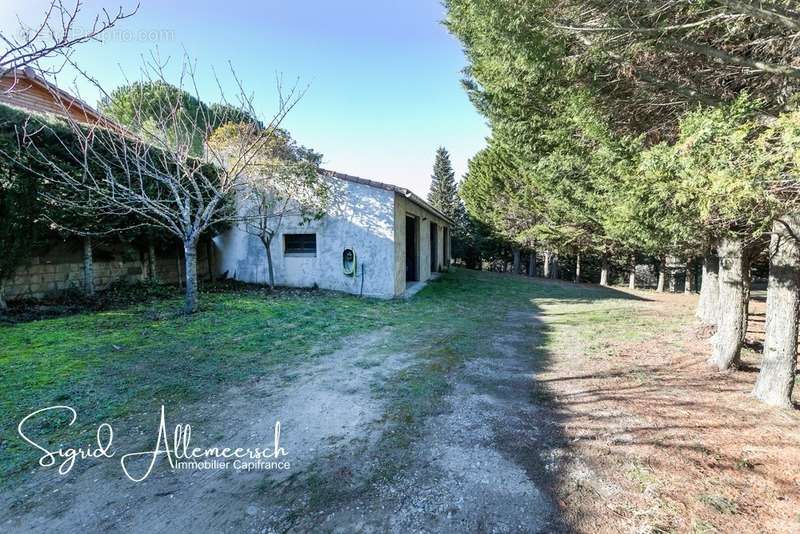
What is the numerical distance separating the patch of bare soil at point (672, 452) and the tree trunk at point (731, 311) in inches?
9.8

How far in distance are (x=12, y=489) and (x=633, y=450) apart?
4.43 meters

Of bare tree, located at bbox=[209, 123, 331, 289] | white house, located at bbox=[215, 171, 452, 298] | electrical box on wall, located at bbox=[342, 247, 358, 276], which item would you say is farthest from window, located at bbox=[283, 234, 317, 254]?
electrical box on wall, located at bbox=[342, 247, 358, 276]

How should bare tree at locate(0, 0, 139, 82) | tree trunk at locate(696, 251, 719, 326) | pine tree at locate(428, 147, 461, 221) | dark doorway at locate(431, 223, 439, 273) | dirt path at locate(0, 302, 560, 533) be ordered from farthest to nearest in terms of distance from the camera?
pine tree at locate(428, 147, 461, 221)
dark doorway at locate(431, 223, 439, 273)
tree trunk at locate(696, 251, 719, 326)
bare tree at locate(0, 0, 139, 82)
dirt path at locate(0, 302, 560, 533)

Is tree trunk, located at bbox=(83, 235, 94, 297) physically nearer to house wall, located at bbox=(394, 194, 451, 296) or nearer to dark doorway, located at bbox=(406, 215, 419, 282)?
house wall, located at bbox=(394, 194, 451, 296)

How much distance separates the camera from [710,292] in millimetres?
8266

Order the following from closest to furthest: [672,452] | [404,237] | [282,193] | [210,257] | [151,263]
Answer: [672,452]
[151,263]
[282,193]
[404,237]
[210,257]

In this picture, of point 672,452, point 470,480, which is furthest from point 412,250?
point 470,480

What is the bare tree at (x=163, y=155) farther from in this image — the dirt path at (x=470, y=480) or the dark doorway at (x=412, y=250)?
the dark doorway at (x=412, y=250)

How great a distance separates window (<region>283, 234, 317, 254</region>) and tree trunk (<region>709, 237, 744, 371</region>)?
941 cm

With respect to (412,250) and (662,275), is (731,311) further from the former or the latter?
(662,275)

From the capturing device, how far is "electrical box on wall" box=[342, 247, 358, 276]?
1045cm

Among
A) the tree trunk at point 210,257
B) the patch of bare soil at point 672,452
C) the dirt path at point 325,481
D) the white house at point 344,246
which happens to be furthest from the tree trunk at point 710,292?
the tree trunk at point 210,257

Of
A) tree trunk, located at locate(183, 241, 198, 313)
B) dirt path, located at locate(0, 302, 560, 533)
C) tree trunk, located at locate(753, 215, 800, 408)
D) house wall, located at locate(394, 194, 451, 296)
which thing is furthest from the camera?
house wall, located at locate(394, 194, 451, 296)

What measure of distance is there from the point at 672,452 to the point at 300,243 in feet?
33.2
